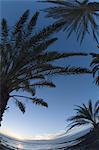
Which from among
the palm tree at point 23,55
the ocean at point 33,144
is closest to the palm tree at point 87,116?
the ocean at point 33,144

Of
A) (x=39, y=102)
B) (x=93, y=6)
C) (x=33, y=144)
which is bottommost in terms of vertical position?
(x=33, y=144)

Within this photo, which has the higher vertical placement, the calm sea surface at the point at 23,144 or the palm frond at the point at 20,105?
the palm frond at the point at 20,105

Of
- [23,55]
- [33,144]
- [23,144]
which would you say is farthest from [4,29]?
[33,144]

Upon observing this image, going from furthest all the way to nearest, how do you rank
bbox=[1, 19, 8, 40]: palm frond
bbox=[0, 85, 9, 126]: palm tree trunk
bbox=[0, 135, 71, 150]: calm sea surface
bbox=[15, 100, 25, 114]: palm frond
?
bbox=[0, 135, 71, 150]: calm sea surface < bbox=[15, 100, 25, 114]: palm frond < bbox=[1, 19, 8, 40]: palm frond < bbox=[0, 85, 9, 126]: palm tree trunk

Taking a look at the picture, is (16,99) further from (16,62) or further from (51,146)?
(51,146)

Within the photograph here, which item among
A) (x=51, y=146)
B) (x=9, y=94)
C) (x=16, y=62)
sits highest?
(x=16, y=62)

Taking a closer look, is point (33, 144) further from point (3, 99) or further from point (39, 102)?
point (3, 99)

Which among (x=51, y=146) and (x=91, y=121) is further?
(x=91, y=121)

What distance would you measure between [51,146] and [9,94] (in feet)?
49.9

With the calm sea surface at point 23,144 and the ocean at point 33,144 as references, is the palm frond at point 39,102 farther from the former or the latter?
the calm sea surface at point 23,144

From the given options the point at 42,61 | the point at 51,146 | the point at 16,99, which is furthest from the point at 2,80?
the point at 51,146

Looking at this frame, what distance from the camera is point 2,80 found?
50.6ft

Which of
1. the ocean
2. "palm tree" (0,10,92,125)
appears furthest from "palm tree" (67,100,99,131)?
"palm tree" (0,10,92,125)

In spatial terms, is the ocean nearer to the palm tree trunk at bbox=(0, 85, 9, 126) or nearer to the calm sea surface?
the calm sea surface
